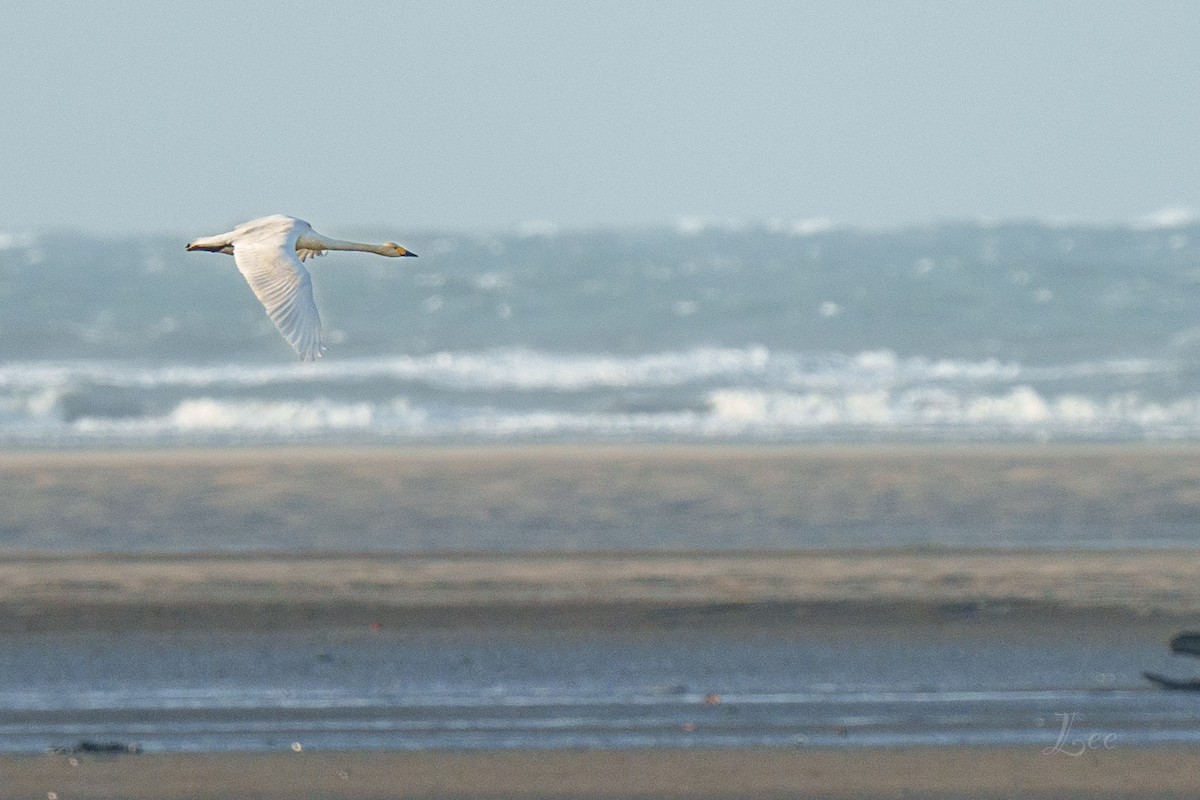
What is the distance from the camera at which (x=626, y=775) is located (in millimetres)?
4906

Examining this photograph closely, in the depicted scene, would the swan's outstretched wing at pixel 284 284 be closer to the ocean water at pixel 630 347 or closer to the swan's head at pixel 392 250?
the swan's head at pixel 392 250

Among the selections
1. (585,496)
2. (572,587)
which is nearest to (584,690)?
(572,587)

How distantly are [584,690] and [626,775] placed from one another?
0.94 m

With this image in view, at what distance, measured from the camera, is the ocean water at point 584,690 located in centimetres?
527

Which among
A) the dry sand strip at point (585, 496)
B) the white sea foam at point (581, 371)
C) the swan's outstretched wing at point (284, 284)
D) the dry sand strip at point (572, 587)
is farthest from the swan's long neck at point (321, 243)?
the white sea foam at point (581, 371)

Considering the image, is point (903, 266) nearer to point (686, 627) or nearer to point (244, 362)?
point (244, 362)

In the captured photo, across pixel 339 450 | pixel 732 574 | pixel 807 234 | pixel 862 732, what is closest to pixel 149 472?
pixel 339 450

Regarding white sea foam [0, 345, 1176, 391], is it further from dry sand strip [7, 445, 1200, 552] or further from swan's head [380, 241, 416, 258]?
swan's head [380, 241, 416, 258]

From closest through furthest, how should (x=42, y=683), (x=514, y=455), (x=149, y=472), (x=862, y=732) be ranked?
1. (x=862, y=732)
2. (x=42, y=683)
3. (x=149, y=472)
4. (x=514, y=455)

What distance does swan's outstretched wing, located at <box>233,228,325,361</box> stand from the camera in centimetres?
509

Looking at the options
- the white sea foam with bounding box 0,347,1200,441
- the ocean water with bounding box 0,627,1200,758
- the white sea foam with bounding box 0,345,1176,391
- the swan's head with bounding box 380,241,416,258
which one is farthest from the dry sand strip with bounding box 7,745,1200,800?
the white sea foam with bounding box 0,345,1176,391

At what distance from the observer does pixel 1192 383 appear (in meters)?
16.7

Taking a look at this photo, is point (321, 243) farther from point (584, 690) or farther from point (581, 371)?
point (581, 371)

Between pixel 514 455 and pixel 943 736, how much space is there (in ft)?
21.7
